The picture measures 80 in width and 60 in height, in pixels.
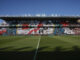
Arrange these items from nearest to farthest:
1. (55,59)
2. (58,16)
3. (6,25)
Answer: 1. (55,59)
2. (58,16)
3. (6,25)

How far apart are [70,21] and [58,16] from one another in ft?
26.3

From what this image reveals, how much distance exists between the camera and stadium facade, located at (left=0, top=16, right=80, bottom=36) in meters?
41.6

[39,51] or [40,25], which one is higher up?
[40,25]

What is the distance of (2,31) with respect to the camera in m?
42.8


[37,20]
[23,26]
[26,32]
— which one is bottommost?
[26,32]

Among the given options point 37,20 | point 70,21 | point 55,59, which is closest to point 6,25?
point 37,20

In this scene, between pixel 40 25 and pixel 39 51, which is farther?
pixel 40 25

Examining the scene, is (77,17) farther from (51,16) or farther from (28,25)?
(28,25)

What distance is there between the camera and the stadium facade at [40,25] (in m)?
41.6

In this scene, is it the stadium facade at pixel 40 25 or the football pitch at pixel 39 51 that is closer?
the football pitch at pixel 39 51

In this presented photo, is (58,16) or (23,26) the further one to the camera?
(23,26)

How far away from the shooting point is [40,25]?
4391 centimetres

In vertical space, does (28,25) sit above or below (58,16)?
below

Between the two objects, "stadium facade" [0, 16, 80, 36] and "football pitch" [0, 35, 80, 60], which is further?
"stadium facade" [0, 16, 80, 36]
